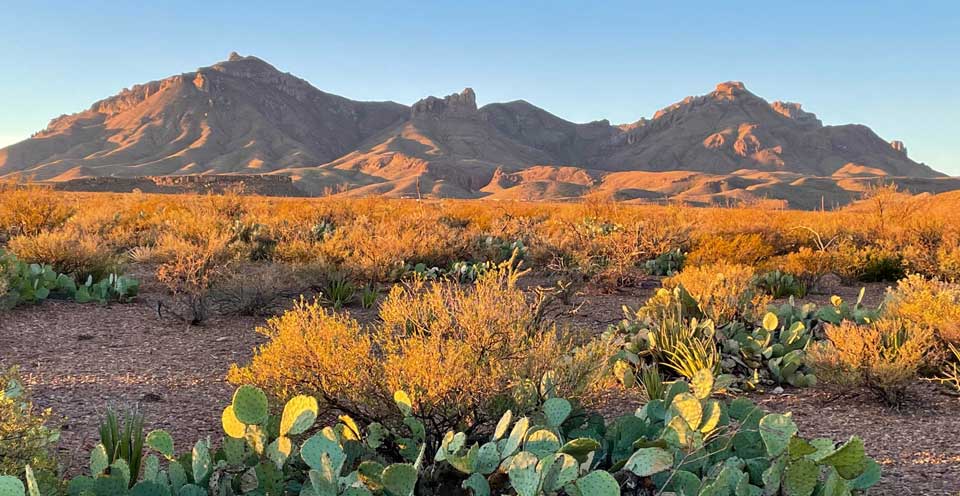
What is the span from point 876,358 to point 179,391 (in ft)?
18.5

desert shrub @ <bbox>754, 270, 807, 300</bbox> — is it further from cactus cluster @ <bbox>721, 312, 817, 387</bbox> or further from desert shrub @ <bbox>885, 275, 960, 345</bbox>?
cactus cluster @ <bbox>721, 312, 817, 387</bbox>

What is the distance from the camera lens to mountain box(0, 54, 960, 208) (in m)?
102

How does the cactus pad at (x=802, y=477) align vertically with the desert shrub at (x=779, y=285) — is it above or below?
above

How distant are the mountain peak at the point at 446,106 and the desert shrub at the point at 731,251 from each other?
150118 mm

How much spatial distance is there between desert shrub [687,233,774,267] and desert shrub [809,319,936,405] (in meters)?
5.41

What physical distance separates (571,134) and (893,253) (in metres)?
172

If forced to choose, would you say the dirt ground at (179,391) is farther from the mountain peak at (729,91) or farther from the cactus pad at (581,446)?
the mountain peak at (729,91)

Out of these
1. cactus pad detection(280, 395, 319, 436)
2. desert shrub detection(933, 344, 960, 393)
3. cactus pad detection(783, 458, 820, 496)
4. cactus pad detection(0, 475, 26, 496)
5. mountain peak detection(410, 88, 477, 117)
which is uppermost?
mountain peak detection(410, 88, 477, 117)

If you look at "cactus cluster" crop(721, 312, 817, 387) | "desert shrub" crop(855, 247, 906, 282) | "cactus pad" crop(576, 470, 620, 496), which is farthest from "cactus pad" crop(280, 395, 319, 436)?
"desert shrub" crop(855, 247, 906, 282)

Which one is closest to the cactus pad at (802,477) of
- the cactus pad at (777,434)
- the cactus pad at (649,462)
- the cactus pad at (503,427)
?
the cactus pad at (777,434)

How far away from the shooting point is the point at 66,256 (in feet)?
32.1

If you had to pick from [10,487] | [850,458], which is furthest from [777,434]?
[10,487]

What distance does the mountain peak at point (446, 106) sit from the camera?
16050 cm

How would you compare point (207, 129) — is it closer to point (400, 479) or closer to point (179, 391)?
point (179, 391)
